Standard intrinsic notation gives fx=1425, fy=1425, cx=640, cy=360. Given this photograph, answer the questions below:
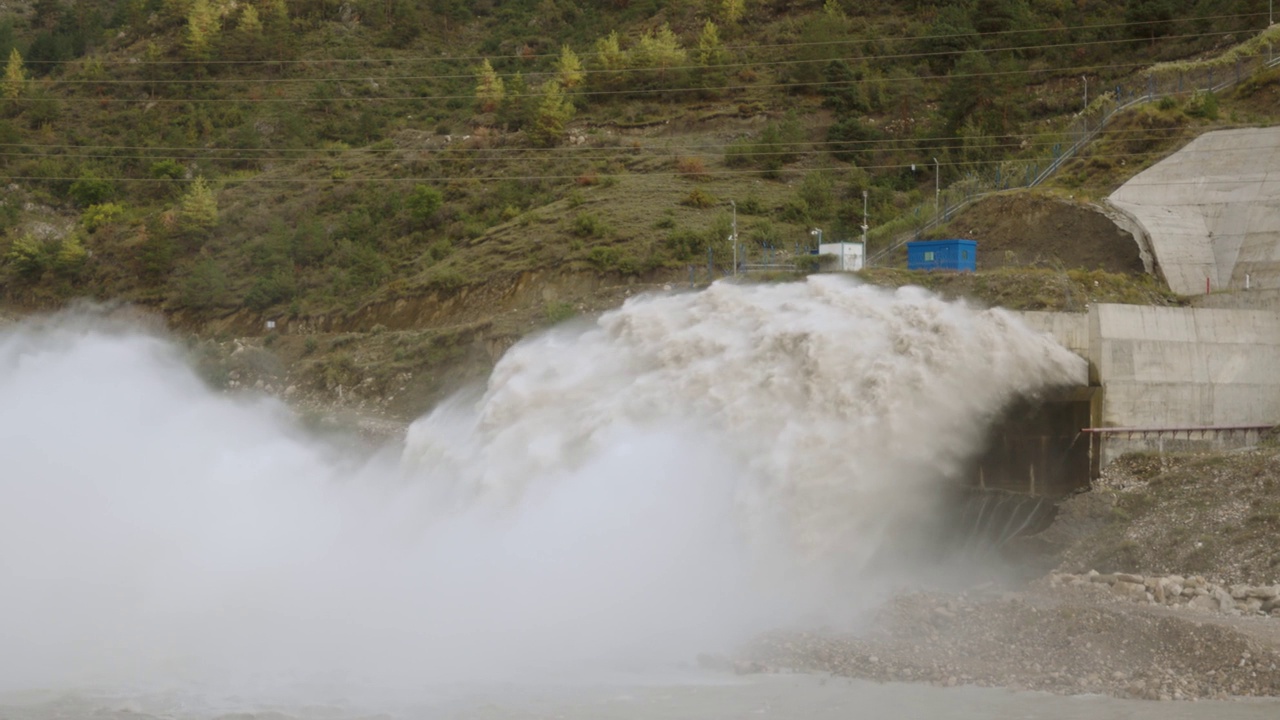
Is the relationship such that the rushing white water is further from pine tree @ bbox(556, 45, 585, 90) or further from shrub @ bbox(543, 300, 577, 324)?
pine tree @ bbox(556, 45, 585, 90)

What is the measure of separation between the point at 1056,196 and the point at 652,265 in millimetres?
17928

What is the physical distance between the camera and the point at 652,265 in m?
53.9

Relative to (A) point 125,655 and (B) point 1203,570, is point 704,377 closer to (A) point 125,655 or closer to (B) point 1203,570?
(B) point 1203,570

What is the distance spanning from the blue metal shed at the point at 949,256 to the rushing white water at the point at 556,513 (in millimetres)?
7041

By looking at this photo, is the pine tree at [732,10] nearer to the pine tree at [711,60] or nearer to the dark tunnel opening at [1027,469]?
the pine tree at [711,60]

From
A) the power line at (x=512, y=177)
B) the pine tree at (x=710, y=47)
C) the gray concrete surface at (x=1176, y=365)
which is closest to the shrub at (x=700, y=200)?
the power line at (x=512, y=177)

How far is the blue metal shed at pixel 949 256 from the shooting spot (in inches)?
1436

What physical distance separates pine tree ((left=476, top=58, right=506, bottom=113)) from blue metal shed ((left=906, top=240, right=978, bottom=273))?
4845 cm

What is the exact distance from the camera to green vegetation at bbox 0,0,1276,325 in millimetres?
59438

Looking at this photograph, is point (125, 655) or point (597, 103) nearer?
point (125, 655)

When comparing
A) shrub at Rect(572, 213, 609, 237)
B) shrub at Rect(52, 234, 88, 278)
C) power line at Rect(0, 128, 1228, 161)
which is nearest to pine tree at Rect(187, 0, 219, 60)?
power line at Rect(0, 128, 1228, 161)

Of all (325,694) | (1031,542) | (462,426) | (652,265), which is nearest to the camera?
(325,694)

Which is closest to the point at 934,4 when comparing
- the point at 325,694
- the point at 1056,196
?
the point at 1056,196

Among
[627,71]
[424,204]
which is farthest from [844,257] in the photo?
[627,71]
